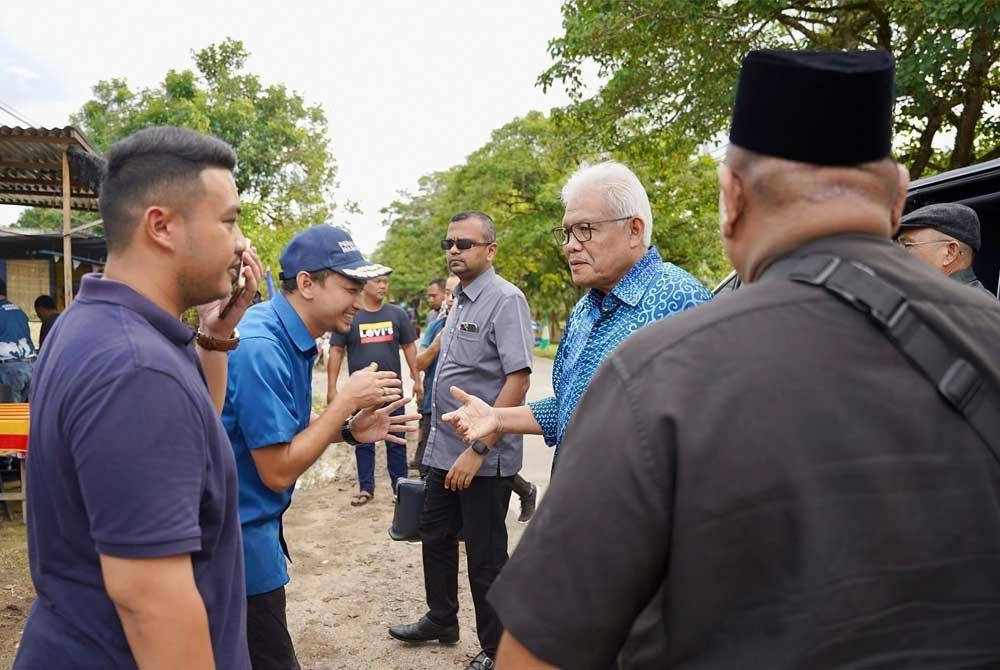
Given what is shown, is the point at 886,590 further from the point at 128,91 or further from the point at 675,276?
the point at 128,91

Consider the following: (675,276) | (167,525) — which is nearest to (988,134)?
(675,276)

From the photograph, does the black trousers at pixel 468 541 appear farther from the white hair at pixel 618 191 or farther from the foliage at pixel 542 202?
the foliage at pixel 542 202

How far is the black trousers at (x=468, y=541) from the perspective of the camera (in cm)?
395

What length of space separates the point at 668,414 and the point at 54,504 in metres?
1.23

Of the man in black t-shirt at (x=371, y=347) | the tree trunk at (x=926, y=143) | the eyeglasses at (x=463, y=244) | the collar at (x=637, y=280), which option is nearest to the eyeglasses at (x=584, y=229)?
the collar at (x=637, y=280)

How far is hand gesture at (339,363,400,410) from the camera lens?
105 inches

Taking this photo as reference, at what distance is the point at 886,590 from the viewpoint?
1077 mm

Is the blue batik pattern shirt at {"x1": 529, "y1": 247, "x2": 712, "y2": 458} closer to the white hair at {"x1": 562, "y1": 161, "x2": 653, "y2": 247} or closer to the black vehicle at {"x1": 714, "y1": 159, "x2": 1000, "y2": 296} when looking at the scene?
the white hair at {"x1": 562, "y1": 161, "x2": 653, "y2": 247}

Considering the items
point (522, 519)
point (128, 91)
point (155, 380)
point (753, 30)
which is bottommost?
point (522, 519)

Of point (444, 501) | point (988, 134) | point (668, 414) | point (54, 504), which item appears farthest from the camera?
point (988, 134)

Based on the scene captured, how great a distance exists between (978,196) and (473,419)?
2.71 meters

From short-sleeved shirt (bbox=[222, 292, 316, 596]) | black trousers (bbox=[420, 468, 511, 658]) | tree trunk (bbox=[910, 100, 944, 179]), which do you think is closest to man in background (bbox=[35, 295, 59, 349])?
black trousers (bbox=[420, 468, 511, 658])

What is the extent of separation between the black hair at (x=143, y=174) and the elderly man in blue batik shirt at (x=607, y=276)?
4.78 feet

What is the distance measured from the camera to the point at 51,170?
8969mm
